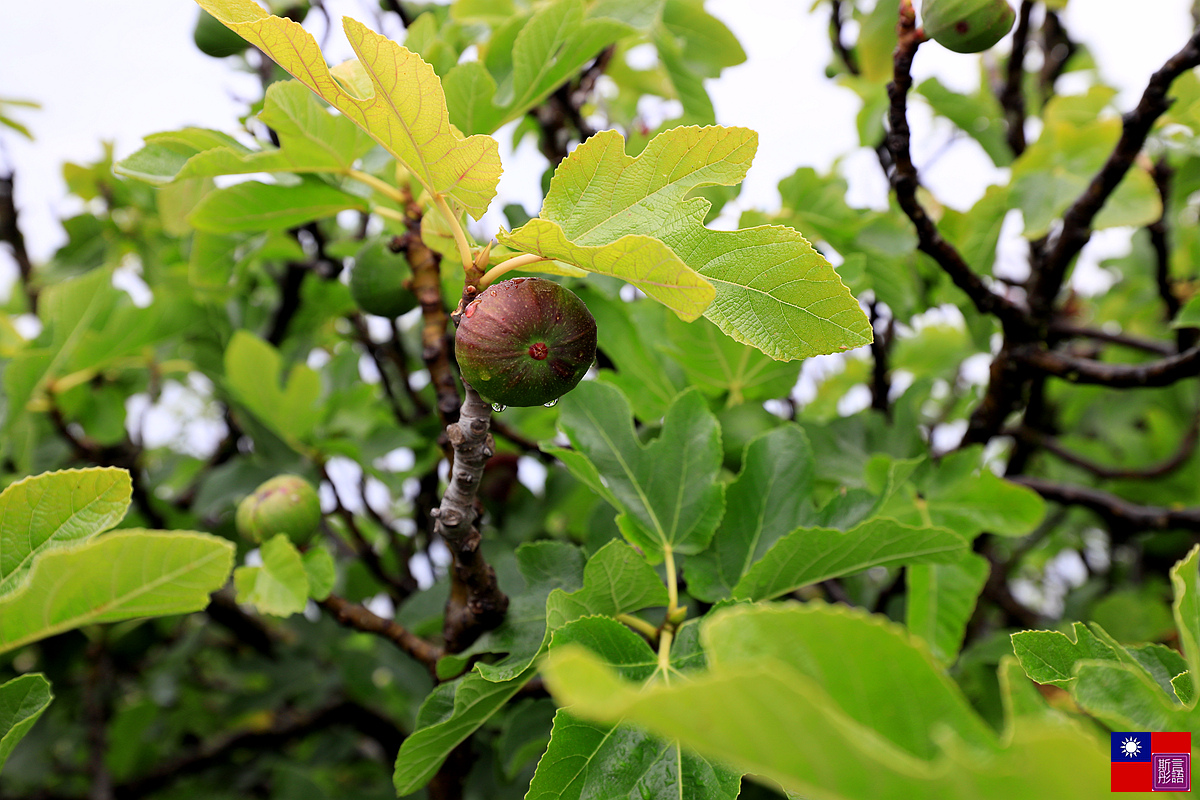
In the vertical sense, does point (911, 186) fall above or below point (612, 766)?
above

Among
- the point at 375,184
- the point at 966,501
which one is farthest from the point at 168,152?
the point at 966,501

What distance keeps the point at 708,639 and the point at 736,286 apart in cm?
37

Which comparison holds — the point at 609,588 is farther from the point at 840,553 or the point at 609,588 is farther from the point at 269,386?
the point at 269,386

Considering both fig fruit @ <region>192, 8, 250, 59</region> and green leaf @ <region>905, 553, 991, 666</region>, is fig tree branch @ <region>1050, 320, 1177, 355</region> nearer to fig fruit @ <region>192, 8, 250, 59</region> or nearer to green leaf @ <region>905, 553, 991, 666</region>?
green leaf @ <region>905, 553, 991, 666</region>

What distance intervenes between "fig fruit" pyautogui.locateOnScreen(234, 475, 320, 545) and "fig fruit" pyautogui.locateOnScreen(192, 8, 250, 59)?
102cm

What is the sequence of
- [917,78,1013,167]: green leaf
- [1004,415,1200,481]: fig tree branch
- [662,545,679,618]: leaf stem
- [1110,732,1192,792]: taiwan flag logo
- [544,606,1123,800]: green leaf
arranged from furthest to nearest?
[1004,415,1200,481]: fig tree branch, [917,78,1013,167]: green leaf, [662,545,679,618]: leaf stem, [1110,732,1192,792]: taiwan flag logo, [544,606,1123,800]: green leaf

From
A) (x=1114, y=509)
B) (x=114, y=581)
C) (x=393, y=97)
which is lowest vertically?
(x=1114, y=509)

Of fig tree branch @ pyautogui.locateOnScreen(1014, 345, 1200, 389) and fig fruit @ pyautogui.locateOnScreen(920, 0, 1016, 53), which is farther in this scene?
fig tree branch @ pyautogui.locateOnScreen(1014, 345, 1200, 389)

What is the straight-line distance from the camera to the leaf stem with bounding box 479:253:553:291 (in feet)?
2.48

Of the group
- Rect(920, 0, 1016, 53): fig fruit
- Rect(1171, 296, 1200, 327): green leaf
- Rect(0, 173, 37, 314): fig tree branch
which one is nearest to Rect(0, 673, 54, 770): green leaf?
Rect(920, 0, 1016, 53): fig fruit

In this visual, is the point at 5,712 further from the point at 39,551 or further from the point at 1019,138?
the point at 1019,138

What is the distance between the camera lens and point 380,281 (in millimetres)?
1414

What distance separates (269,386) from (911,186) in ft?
4.23

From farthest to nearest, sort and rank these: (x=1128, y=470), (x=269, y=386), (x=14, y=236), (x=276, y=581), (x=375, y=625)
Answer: (x=14, y=236), (x=1128, y=470), (x=269, y=386), (x=375, y=625), (x=276, y=581)
